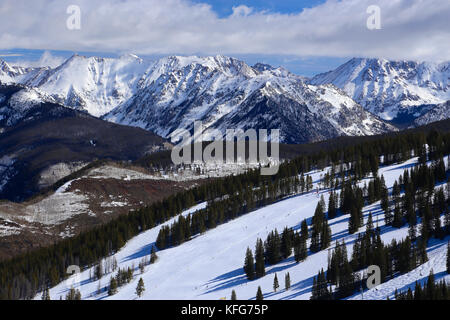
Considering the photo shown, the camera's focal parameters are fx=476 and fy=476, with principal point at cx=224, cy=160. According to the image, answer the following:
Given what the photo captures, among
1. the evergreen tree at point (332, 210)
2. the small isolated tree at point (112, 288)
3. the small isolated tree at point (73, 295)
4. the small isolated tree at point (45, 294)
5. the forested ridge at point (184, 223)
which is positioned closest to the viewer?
the small isolated tree at point (73, 295)

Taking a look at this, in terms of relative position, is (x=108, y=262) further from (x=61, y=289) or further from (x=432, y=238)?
(x=432, y=238)

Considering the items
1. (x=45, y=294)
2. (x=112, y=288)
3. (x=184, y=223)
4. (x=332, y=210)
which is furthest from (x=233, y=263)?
(x=45, y=294)

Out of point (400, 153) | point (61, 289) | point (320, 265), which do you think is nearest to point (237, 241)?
point (320, 265)

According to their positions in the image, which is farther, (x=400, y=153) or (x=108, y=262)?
(x=400, y=153)

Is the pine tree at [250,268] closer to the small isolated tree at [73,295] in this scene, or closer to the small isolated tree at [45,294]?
the small isolated tree at [73,295]

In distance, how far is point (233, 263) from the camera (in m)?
117

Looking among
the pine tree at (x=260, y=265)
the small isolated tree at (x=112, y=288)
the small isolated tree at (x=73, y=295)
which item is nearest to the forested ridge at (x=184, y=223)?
the pine tree at (x=260, y=265)

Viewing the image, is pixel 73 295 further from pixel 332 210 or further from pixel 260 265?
pixel 332 210

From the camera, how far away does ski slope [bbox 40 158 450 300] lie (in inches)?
3575

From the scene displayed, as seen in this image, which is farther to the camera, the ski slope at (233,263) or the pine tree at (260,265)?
the pine tree at (260,265)

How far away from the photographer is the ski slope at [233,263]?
298 ft

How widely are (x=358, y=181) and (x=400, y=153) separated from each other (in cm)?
3979

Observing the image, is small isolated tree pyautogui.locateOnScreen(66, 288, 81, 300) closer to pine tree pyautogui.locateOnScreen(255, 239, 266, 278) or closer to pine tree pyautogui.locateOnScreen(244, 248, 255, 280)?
pine tree pyautogui.locateOnScreen(244, 248, 255, 280)

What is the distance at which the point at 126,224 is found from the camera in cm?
17325
